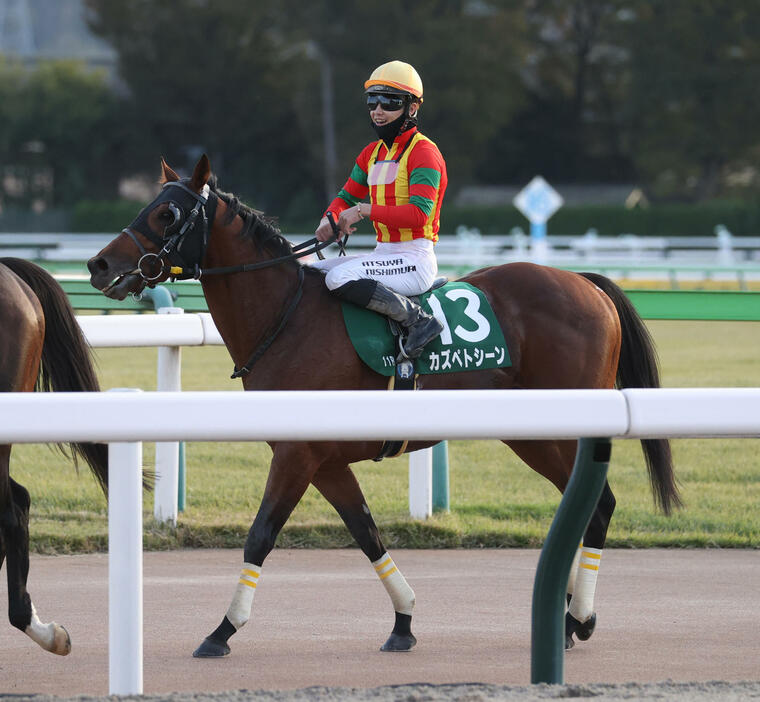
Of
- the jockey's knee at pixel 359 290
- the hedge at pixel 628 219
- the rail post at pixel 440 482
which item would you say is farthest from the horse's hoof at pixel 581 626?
the hedge at pixel 628 219

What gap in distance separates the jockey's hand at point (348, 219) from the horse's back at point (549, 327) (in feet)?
1.96

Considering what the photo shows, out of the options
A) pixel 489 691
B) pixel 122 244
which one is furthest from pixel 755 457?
pixel 489 691

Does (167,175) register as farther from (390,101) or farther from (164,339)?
(164,339)

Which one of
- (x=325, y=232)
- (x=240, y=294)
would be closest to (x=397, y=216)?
(x=325, y=232)

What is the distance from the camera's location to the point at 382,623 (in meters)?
5.09

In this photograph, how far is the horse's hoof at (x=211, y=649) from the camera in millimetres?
4484

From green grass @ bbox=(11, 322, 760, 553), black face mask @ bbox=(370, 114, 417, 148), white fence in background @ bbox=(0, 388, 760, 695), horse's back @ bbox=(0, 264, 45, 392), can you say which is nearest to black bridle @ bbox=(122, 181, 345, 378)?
horse's back @ bbox=(0, 264, 45, 392)

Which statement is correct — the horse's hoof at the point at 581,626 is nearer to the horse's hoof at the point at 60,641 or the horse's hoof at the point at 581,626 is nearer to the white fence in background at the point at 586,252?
the horse's hoof at the point at 60,641

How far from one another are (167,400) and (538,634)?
2.97ft

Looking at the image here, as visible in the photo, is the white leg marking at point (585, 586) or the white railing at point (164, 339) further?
the white railing at point (164, 339)

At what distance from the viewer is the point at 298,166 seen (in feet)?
180

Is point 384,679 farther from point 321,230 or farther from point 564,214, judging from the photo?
point 564,214

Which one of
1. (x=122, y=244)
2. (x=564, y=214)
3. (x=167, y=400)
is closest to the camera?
(x=167, y=400)

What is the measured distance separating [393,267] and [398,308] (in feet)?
0.76
